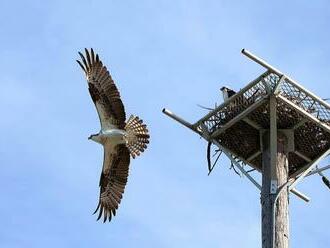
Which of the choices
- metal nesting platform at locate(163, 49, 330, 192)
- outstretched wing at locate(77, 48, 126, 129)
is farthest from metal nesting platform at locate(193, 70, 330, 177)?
outstretched wing at locate(77, 48, 126, 129)

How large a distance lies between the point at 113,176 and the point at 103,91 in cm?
148

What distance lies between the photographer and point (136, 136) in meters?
16.3

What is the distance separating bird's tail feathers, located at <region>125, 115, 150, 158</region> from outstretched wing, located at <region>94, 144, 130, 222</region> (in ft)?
0.60

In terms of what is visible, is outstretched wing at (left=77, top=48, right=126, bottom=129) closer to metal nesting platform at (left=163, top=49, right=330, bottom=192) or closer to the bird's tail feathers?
the bird's tail feathers

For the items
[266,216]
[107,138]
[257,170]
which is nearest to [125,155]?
[107,138]

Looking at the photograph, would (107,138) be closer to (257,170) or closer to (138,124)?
(138,124)

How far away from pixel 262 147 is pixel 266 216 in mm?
1120

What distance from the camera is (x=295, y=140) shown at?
44.9ft

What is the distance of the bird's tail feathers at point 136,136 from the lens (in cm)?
1623

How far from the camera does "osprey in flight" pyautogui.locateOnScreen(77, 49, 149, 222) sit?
52.5 ft

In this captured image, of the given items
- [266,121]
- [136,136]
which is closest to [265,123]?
[266,121]

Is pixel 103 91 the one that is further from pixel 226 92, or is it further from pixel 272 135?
pixel 272 135

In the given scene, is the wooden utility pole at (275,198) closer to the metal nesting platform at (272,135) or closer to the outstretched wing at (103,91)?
the metal nesting platform at (272,135)

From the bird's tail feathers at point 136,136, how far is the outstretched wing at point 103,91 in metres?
0.21
